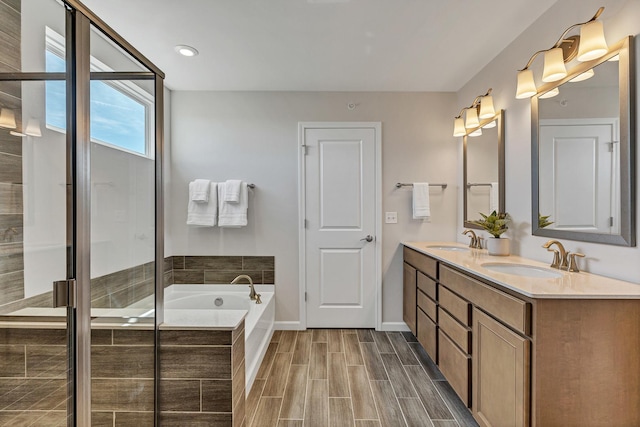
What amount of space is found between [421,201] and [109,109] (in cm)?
259

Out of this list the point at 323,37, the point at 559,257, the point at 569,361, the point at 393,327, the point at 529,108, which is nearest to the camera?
the point at 569,361

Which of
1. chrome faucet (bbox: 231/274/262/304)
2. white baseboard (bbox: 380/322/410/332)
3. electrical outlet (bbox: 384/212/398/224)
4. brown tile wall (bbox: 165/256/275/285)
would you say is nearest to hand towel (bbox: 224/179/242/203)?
brown tile wall (bbox: 165/256/275/285)

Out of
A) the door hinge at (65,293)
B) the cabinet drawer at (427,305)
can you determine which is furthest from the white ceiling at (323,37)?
the cabinet drawer at (427,305)

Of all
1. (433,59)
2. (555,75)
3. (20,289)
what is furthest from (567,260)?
(20,289)

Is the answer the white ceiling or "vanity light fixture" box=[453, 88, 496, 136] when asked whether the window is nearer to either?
the white ceiling

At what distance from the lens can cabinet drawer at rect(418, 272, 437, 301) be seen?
91.0 inches

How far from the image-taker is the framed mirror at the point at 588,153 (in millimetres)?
1409

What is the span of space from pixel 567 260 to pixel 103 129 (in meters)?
2.32

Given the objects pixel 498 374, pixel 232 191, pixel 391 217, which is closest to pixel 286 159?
pixel 232 191

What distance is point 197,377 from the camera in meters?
1.44

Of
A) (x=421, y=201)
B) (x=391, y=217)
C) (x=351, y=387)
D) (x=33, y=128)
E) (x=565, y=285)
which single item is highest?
(x=33, y=128)

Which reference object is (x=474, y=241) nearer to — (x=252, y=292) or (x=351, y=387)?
(x=351, y=387)

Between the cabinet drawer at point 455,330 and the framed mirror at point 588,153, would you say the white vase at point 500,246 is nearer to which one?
the framed mirror at point 588,153

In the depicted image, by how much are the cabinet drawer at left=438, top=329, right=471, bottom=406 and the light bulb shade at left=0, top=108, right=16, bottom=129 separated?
2291mm
